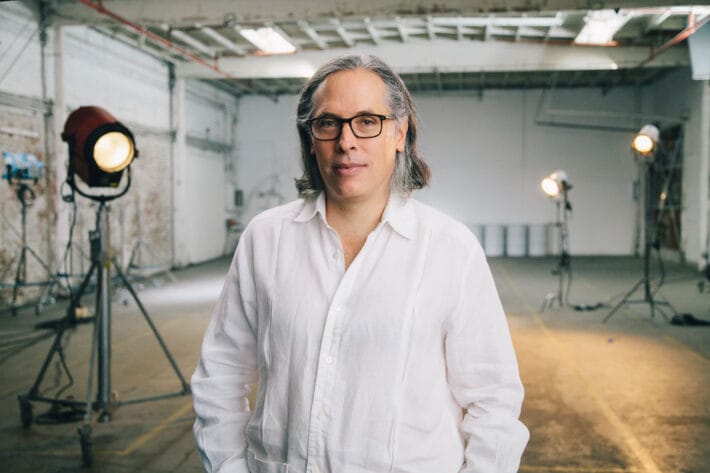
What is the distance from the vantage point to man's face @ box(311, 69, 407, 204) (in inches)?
50.7

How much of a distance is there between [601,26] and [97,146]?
8.54 m

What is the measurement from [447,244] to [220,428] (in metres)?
0.68

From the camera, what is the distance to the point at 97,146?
139 inches

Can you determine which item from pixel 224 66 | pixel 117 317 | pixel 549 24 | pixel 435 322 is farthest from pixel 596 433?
pixel 224 66

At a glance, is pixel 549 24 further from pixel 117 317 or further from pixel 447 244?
pixel 447 244

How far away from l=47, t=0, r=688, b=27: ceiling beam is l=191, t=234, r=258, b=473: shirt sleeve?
6518 millimetres

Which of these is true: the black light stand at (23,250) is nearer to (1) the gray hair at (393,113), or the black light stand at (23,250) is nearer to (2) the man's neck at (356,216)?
(1) the gray hair at (393,113)

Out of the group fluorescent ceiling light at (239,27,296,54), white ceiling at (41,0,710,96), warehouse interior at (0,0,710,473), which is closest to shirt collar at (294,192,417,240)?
warehouse interior at (0,0,710,473)

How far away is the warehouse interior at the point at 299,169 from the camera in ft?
13.0

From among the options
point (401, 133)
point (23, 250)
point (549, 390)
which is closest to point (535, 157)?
point (549, 390)

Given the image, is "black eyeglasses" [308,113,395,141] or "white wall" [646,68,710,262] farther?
A: "white wall" [646,68,710,262]

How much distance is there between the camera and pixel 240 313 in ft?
4.66

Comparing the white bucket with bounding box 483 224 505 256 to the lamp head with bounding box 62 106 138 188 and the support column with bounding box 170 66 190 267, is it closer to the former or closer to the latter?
the support column with bounding box 170 66 190 267

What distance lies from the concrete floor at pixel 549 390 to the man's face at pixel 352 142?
2622 millimetres
